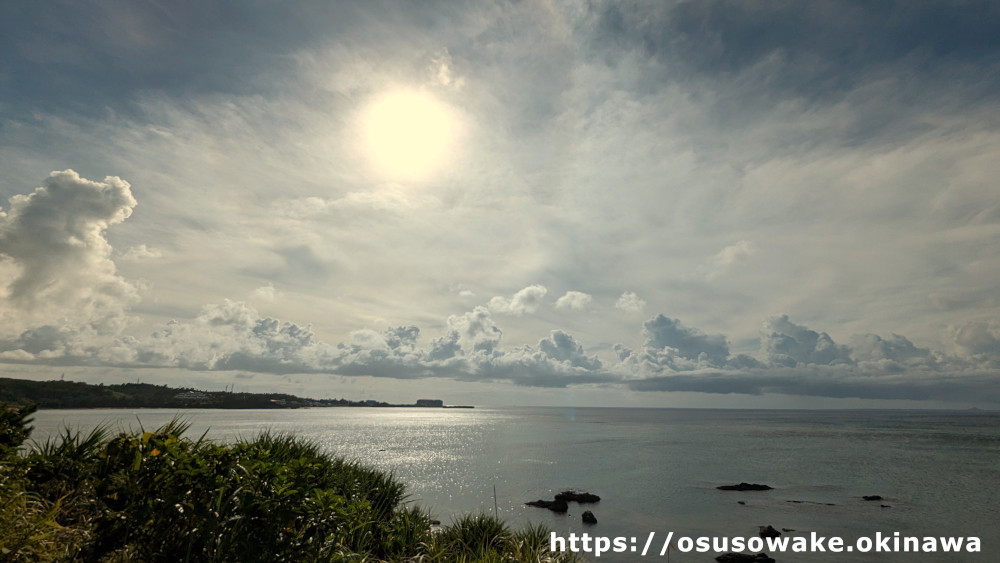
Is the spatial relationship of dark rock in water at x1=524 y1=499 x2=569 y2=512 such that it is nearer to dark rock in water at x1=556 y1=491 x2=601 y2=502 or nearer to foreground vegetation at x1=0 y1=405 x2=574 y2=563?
dark rock in water at x1=556 y1=491 x2=601 y2=502

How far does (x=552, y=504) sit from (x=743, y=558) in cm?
1649

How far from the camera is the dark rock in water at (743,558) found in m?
26.1

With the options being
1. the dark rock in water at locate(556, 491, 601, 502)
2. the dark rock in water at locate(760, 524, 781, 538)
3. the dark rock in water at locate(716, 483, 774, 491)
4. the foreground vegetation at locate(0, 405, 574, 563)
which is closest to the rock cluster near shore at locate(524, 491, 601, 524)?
the dark rock in water at locate(556, 491, 601, 502)

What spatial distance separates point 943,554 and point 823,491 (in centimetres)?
2199

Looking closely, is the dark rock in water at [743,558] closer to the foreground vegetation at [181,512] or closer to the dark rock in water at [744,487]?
the dark rock in water at [744,487]

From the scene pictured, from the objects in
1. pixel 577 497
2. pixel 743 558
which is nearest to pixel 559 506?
pixel 577 497

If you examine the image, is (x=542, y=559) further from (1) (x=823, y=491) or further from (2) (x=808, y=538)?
(1) (x=823, y=491)

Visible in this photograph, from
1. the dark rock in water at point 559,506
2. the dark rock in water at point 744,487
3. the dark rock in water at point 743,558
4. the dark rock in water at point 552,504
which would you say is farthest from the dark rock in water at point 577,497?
the dark rock in water at point 743,558

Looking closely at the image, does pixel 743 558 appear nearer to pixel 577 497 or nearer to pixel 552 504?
pixel 552 504

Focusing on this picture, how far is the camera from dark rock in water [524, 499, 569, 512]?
38.8 m

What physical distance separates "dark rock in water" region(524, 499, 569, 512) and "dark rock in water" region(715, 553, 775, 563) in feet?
45.9

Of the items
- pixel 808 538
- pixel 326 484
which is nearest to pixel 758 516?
Answer: pixel 808 538

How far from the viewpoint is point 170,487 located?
6137 mm

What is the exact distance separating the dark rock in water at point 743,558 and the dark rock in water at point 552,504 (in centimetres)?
1400
